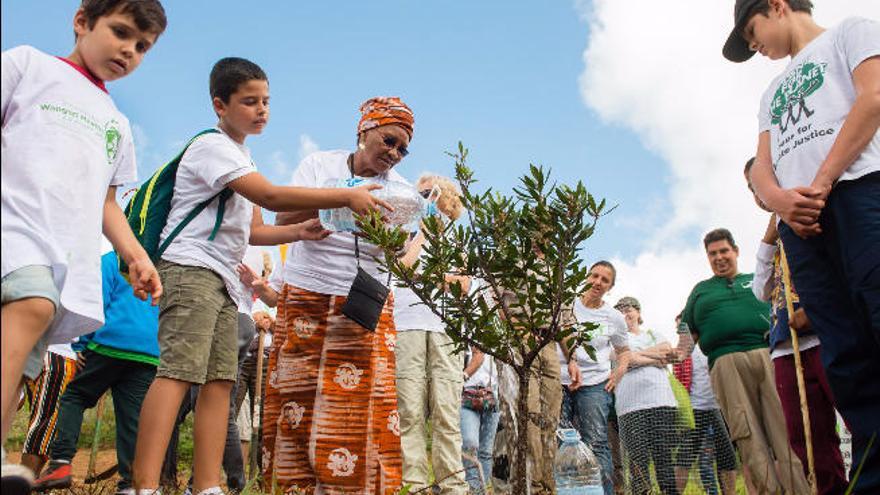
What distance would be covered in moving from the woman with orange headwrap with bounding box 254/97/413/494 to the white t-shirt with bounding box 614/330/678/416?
135 inches

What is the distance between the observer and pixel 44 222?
1.69 metres

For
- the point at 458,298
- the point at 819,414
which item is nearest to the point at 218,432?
the point at 458,298

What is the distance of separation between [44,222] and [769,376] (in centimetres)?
474

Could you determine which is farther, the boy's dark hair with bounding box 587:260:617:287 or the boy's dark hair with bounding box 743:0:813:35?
the boy's dark hair with bounding box 587:260:617:287

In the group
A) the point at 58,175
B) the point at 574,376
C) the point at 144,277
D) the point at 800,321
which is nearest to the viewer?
the point at 58,175

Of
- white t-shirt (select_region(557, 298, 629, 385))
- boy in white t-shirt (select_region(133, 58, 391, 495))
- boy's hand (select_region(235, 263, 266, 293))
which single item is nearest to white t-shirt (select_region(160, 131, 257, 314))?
boy in white t-shirt (select_region(133, 58, 391, 495))

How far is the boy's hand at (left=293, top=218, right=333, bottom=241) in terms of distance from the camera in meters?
3.17

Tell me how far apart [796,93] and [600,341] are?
13.0ft

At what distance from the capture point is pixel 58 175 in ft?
5.84

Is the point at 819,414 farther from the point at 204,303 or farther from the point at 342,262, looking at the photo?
the point at 204,303

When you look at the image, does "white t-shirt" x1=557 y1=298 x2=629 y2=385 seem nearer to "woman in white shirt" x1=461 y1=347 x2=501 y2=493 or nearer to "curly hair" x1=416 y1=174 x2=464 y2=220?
"woman in white shirt" x1=461 y1=347 x2=501 y2=493

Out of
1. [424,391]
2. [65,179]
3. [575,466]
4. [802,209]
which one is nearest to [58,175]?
[65,179]

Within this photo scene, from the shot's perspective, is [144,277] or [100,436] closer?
[144,277]

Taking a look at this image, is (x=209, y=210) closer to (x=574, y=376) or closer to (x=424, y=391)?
(x=424, y=391)
